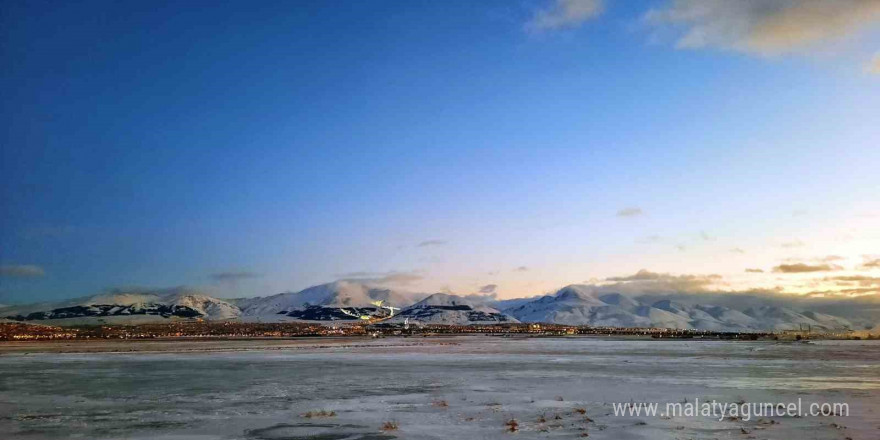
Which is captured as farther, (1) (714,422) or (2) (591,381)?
(2) (591,381)

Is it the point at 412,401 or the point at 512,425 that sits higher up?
the point at 512,425

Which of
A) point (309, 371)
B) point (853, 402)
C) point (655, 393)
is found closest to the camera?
point (853, 402)

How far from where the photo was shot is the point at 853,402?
926 inches

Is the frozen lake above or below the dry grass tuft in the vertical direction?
below

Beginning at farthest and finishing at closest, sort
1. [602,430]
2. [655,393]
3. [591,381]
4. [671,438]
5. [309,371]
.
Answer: [309,371] < [591,381] < [655,393] < [602,430] < [671,438]

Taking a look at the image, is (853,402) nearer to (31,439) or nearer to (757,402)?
(757,402)

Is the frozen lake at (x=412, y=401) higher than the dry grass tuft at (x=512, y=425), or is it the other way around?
the dry grass tuft at (x=512, y=425)

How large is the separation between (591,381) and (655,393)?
6.17m

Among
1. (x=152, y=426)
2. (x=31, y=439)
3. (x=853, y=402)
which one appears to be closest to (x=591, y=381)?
(x=853, y=402)

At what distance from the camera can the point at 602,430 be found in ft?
59.1

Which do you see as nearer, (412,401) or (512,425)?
(512,425)

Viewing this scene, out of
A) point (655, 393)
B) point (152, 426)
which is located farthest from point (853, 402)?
point (152, 426)

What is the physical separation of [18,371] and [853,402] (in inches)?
2114

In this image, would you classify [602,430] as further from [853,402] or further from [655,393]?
[853,402]
